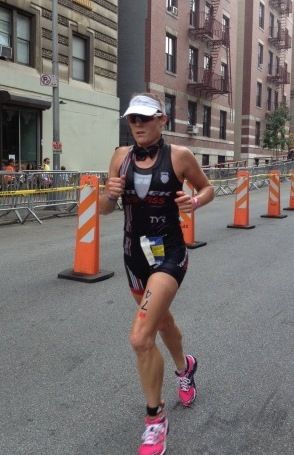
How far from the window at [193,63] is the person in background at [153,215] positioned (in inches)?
1209

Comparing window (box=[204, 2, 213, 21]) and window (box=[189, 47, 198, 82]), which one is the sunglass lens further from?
window (box=[204, 2, 213, 21])

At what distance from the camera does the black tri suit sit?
A: 3131 mm

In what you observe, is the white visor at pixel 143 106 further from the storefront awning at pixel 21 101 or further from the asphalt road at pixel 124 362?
the storefront awning at pixel 21 101

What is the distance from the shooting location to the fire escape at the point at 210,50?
106 feet

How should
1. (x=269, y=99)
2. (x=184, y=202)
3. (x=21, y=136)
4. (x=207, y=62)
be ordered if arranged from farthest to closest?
(x=269, y=99)
(x=207, y=62)
(x=21, y=136)
(x=184, y=202)

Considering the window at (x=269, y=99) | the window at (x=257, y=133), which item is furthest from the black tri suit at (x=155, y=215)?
the window at (x=269, y=99)

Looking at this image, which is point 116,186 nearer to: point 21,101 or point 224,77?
point 21,101

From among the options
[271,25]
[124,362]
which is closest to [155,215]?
[124,362]

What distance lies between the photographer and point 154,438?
113 inches

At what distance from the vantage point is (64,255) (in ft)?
29.0

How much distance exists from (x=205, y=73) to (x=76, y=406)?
32.1 m

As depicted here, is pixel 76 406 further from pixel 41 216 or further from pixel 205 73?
pixel 205 73

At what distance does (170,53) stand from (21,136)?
14.0 m

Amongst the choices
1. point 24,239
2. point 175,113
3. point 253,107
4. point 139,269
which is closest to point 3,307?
point 139,269
